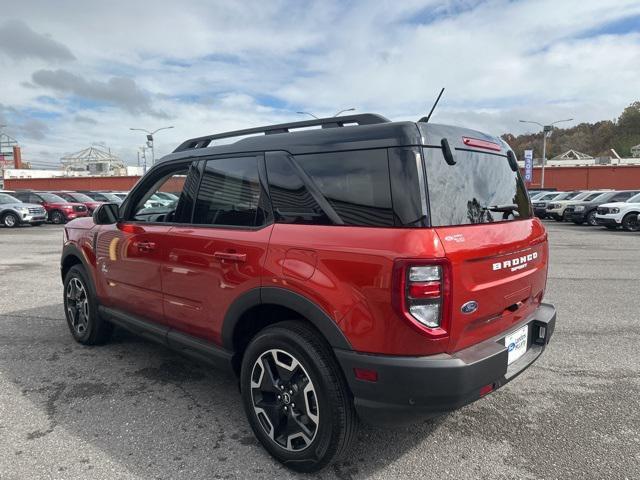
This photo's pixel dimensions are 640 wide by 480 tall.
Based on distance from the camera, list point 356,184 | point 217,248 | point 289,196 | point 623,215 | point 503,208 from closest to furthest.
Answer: point 356,184 < point 289,196 < point 503,208 < point 217,248 < point 623,215

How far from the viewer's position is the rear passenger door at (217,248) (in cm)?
280

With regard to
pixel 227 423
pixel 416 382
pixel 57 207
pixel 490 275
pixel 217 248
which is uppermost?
pixel 57 207

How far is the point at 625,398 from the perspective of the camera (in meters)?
3.43

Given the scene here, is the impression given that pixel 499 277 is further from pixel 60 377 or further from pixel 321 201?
pixel 60 377

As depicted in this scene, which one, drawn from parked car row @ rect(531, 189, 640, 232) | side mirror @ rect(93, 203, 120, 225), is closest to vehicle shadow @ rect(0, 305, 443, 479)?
side mirror @ rect(93, 203, 120, 225)

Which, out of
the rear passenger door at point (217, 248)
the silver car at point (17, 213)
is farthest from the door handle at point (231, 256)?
the silver car at point (17, 213)

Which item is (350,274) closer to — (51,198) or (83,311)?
(83,311)

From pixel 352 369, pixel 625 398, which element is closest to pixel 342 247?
pixel 352 369

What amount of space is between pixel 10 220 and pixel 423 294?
22973 millimetres

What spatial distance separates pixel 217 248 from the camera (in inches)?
117

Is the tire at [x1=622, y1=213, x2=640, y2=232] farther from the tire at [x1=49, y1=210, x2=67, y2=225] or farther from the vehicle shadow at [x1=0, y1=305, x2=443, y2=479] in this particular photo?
the tire at [x1=49, y1=210, x2=67, y2=225]

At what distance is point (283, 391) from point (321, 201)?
1108mm

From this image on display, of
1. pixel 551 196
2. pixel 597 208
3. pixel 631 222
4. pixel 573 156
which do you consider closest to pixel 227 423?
pixel 631 222

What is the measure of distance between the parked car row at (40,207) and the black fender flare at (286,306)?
18797 millimetres
